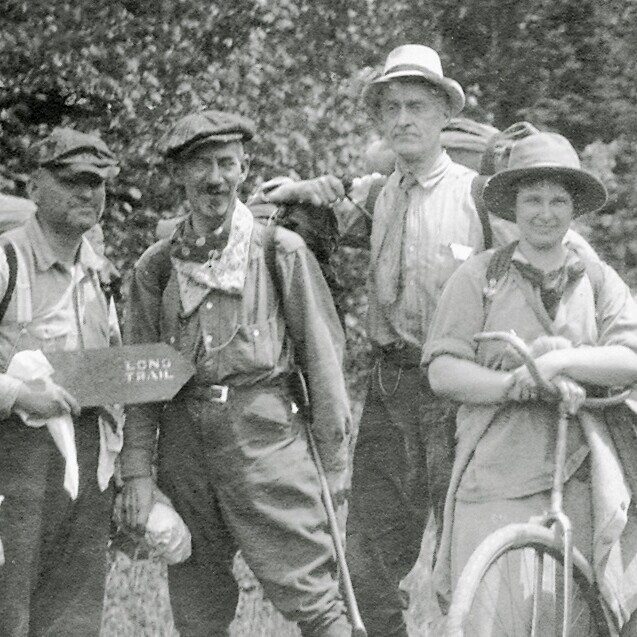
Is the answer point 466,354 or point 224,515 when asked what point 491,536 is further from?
point 224,515

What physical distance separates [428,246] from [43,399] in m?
1.56

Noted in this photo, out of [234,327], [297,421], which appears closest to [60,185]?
[234,327]

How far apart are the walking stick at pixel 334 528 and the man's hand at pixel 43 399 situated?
2.76 ft

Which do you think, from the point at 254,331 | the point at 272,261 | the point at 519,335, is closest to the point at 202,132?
the point at 272,261

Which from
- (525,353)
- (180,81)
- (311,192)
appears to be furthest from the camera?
(180,81)

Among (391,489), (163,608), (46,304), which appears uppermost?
(46,304)

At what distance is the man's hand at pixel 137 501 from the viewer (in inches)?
203

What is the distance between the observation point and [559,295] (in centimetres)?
488

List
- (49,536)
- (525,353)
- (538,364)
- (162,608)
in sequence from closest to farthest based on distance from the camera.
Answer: (525,353)
(538,364)
(49,536)
(162,608)

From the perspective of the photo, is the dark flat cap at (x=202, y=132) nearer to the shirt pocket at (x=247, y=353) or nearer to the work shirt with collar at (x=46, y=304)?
the work shirt with collar at (x=46, y=304)

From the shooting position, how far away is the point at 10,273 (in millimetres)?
4941

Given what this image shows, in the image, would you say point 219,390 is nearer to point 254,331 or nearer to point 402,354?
point 254,331

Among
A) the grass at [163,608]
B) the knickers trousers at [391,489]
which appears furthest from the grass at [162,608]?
the knickers trousers at [391,489]

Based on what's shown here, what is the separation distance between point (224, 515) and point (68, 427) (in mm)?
627
